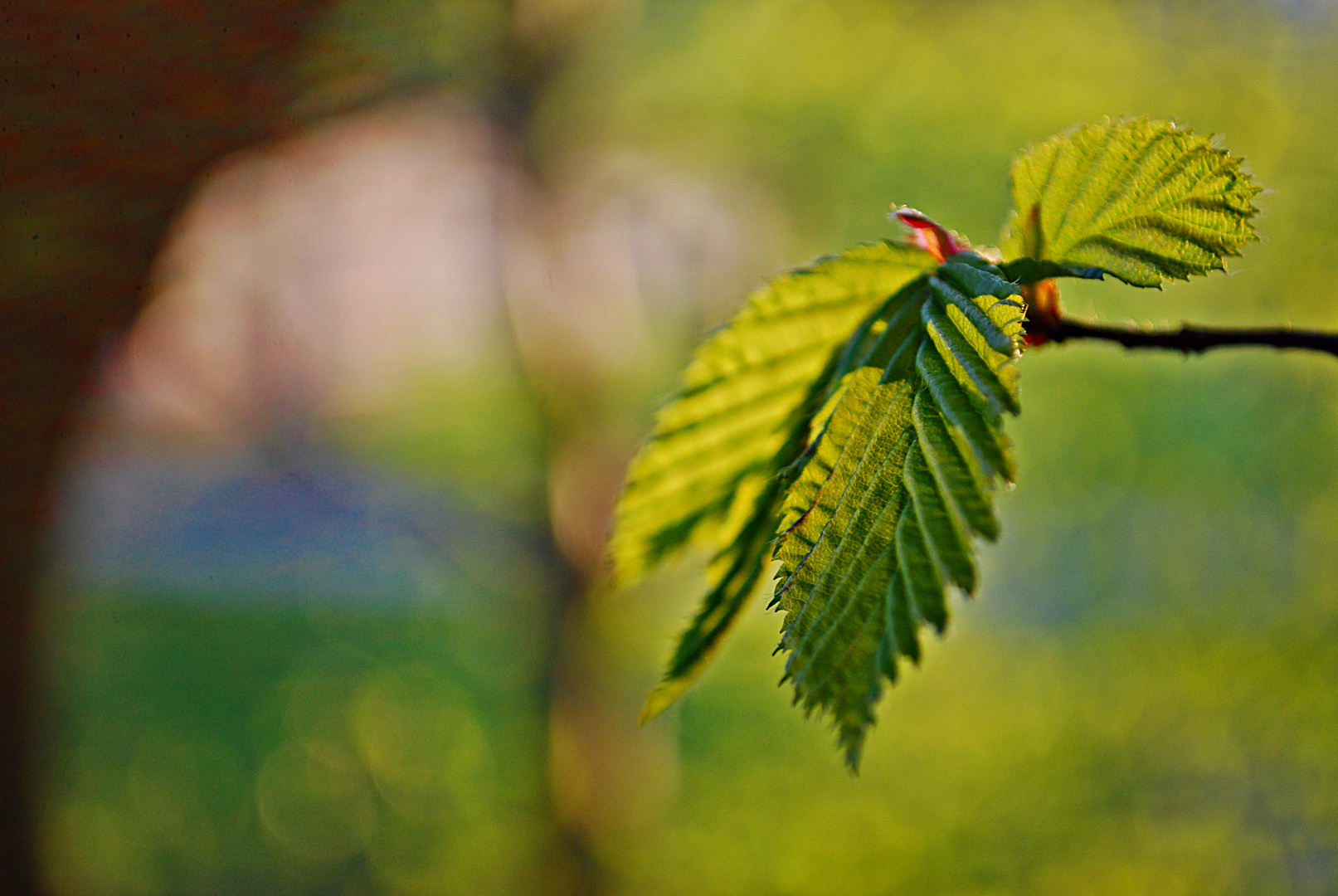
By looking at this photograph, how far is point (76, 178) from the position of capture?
1.51m

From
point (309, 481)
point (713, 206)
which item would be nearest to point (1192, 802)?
point (713, 206)

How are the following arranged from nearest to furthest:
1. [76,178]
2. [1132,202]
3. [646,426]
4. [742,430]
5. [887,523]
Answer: [887,523] → [1132,202] → [742,430] → [76,178] → [646,426]

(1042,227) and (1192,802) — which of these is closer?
(1042,227)

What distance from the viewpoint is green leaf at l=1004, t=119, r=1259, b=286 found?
62 centimetres

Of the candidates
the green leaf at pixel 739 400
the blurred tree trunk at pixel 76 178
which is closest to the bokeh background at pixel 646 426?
the blurred tree trunk at pixel 76 178

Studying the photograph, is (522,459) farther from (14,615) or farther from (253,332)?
(14,615)

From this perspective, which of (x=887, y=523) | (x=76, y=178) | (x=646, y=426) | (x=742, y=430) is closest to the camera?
(x=887, y=523)

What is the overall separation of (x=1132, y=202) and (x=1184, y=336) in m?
0.10

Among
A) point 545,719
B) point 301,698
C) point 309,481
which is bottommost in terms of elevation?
point 301,698

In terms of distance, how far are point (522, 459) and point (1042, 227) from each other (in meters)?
3.98

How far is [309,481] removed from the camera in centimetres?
657

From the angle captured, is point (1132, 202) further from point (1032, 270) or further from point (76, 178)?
point (76, 178)

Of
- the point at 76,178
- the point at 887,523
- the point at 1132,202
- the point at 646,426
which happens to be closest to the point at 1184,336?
the point at 1132,202

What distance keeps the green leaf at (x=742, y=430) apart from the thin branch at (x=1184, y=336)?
3.7 inches
